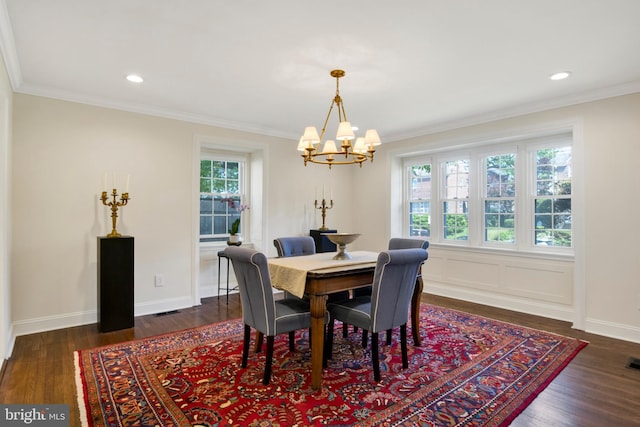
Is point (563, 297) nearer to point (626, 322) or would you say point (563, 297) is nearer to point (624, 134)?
point (626, 322)

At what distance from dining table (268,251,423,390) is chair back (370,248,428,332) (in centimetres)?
26

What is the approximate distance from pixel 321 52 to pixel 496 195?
327cm

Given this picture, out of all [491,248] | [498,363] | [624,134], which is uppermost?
[624,134]

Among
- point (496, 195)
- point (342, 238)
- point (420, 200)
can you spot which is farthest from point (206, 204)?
point (496, 195)

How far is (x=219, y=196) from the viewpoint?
5277 mm

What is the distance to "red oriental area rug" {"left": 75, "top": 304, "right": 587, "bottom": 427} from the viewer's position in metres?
2.04

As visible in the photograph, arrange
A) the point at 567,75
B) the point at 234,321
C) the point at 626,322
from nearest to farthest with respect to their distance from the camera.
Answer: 1. the point at 567,75
2. the point at 626,322
3. the point at 234,321

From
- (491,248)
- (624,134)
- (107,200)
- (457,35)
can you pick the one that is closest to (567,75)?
(624,134)

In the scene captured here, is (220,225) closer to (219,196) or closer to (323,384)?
(219,196)

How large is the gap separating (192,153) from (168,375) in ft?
9.16

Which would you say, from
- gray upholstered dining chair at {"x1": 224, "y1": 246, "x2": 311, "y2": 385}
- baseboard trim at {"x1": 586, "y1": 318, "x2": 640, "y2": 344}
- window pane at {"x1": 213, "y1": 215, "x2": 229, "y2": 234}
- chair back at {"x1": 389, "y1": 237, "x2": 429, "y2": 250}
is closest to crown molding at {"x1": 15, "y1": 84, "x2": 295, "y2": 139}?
window pane at {"x1": 213, "y1": 215, "x2": 229, "y2": 234}

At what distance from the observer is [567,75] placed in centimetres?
316

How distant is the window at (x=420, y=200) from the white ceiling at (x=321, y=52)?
1.57 meters

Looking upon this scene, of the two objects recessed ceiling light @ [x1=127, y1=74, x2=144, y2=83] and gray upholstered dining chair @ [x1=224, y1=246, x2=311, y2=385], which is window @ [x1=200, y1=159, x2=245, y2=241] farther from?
gray upholstered dining chair @ [x1=224, y1=246, x2=311, y2=385]
